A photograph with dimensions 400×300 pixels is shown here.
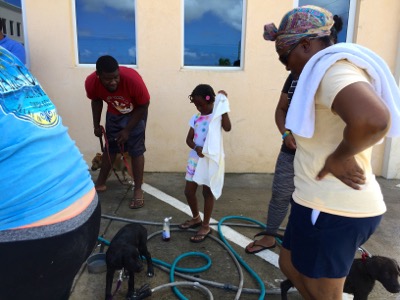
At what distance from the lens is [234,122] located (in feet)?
17.4

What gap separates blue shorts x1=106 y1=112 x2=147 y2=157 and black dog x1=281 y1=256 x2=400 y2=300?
2.61 m

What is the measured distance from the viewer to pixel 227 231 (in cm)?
357

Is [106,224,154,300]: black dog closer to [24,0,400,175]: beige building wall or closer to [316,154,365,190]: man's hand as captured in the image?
[316,154,365,190]: man's hand

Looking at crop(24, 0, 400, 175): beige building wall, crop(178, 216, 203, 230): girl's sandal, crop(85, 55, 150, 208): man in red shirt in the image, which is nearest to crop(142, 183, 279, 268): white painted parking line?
crop(178, 216, 203, 230): girl's sandal

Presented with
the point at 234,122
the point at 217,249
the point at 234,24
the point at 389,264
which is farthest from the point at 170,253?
the point at 234,24

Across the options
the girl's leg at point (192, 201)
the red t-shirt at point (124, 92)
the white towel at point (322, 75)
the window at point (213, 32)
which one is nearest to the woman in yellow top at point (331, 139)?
the white towel at point (322, 75)

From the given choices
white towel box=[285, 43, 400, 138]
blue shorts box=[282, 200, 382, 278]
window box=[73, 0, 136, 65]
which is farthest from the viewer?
window box=[73, 0, 136, 65]

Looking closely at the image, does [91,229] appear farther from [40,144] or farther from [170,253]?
[170,253]

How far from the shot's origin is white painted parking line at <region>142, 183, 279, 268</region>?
308 cm

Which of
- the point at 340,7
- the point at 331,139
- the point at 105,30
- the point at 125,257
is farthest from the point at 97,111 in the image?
the point at 340,7

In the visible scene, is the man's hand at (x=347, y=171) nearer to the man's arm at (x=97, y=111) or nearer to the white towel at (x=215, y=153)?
the white towel at (x=215, y=153)

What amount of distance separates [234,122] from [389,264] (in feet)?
11.1

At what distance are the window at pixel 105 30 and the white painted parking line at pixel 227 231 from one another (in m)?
2.10

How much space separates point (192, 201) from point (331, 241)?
2093 mm
